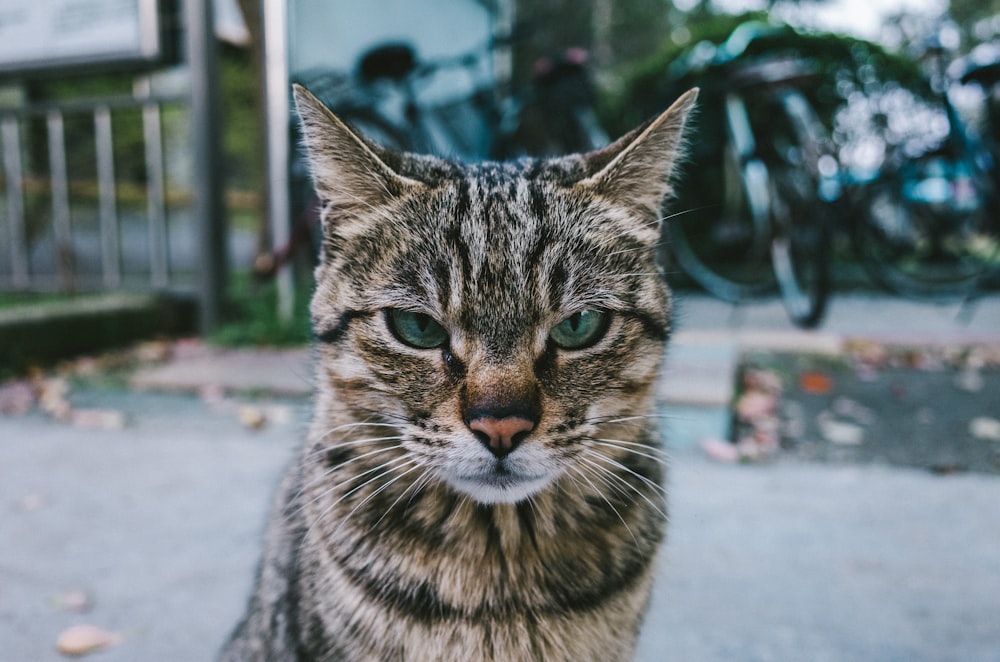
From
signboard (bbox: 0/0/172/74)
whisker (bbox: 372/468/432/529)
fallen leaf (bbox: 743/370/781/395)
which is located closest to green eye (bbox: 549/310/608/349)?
whisker (bbox: 372/468/432/529)

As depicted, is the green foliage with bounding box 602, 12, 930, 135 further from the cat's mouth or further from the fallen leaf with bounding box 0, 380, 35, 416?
the cat's mouth

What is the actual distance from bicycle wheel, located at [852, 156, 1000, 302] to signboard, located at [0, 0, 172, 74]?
16.0 ft

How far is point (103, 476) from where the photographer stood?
8.02 feet

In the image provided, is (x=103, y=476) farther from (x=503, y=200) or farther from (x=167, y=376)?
(x=503, y=200)

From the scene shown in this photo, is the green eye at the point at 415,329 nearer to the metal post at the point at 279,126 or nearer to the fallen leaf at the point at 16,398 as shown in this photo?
the fallen leaf at the point at 16,398

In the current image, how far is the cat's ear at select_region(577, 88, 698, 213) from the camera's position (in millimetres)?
1284

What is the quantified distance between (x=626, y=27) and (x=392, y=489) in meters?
14.2

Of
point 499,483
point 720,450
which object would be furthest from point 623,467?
point 720,450

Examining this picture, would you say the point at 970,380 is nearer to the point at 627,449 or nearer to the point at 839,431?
the point at 839,431

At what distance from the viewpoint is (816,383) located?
11.0 ft

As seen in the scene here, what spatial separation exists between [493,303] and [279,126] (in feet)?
11.8

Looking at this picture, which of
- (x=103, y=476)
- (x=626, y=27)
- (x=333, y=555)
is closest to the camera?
(x=333, y=555)

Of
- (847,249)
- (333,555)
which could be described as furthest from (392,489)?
(847,249)

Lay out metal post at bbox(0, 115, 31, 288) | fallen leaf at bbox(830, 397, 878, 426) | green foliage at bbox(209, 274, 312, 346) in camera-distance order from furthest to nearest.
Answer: metal post at bbox(0, 115, 31, 288), green foliage at bbox(209, 274, 312, 346), fallen leaf at bbox(830, 397, 878, 426)
